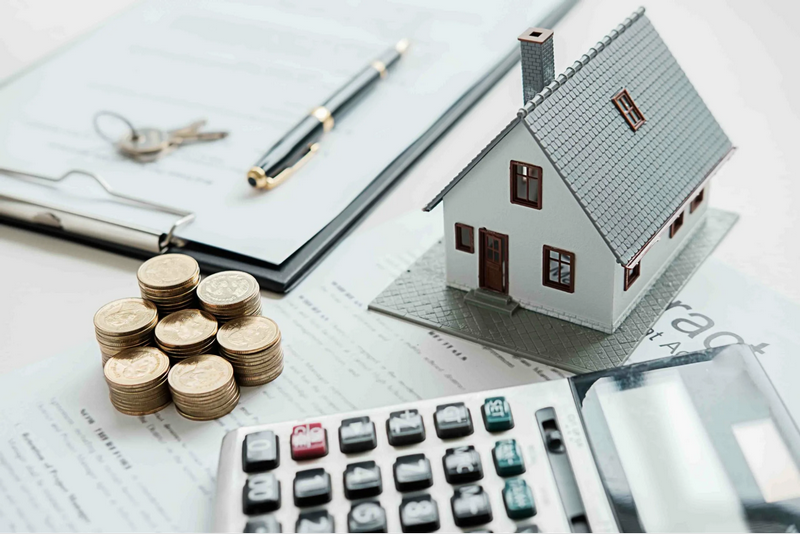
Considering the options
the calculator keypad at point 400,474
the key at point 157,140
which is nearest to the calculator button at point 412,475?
the calculator keypad at point 400,474

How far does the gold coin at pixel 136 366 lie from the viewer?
79 centimetres

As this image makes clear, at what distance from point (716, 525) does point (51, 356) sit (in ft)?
1.89

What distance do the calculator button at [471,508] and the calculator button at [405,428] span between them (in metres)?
0.06

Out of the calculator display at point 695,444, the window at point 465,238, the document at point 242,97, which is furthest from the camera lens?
the document at point 242,97

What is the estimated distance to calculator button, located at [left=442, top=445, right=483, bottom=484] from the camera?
682mm

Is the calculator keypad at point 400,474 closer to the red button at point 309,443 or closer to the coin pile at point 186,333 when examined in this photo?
the red button at point 309,443

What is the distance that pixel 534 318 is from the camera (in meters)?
0.88

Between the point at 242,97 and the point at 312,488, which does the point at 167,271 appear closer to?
the point at 312,488

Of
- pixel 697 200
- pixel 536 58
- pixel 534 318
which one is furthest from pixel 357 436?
pixel 697 200

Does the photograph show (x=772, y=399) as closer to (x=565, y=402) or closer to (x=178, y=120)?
(x=565, y=402)

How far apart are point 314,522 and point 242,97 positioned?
2.31ft

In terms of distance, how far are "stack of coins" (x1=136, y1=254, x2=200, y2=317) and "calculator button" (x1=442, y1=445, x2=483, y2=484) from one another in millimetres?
289

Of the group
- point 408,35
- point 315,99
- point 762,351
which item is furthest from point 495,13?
point 762,351

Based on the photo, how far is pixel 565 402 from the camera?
0.74 meters
